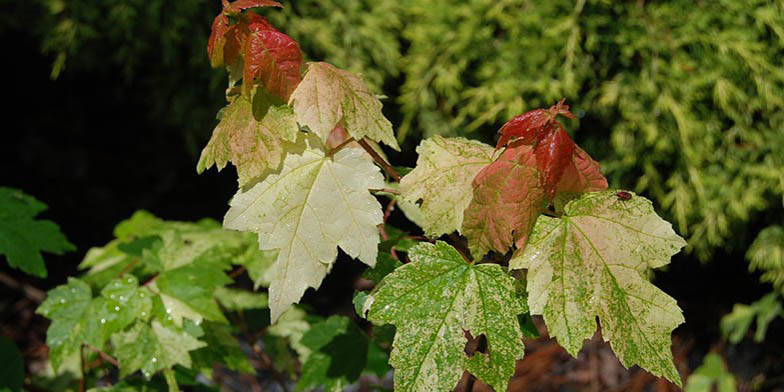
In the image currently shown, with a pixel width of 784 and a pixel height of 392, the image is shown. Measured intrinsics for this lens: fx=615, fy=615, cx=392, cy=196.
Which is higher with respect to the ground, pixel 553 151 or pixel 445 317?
pixel 553 151

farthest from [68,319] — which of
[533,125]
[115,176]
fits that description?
[115,176]

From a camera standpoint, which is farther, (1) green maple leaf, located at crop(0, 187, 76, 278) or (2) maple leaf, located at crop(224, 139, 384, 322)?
(1) green maple leaf, located at crop(0, 187, 76, 278)

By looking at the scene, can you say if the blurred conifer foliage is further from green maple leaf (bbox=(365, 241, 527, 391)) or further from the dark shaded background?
green maple leaf (bbox=(365, 241, 527, 391))

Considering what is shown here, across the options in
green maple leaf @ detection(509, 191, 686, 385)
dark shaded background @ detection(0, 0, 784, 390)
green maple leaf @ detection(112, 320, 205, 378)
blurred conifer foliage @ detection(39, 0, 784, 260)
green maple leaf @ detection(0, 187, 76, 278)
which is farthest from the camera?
dark shaded background @ detection(0, 0, 784, 390)

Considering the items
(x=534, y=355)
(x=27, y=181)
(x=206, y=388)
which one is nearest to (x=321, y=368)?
(x=206, y=388)

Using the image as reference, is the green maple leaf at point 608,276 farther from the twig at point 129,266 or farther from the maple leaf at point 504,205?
the twig at point 129,266

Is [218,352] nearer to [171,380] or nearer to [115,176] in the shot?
[171,380]

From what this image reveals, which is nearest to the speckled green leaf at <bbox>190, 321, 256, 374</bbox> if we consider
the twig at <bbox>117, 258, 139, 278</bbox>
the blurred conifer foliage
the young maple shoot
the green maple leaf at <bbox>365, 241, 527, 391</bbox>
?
the twig at <bbox>117, 258, 139, 278</bbox>
